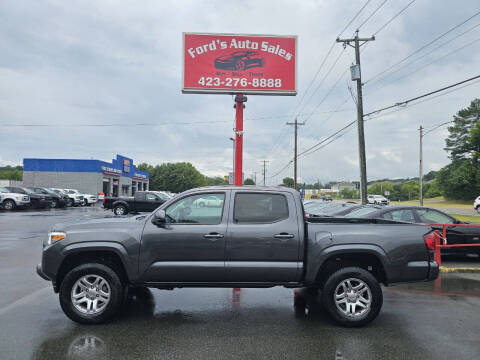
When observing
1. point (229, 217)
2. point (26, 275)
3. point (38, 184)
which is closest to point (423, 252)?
point (229, 217)

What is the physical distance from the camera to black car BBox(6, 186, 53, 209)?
27133mm

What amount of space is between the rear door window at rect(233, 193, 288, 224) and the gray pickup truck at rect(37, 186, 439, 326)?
2cm

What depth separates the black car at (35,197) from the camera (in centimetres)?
2713

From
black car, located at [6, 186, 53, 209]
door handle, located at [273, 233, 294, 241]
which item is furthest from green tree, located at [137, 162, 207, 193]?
door handle, located at [273, 233, 294, 241]

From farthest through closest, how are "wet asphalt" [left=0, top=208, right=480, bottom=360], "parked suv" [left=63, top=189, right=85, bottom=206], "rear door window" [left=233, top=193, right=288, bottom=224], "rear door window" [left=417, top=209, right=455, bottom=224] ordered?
1. "parked suv" [left=63, top=189, right=85, bottom=206]
2. "rear door window" [left=417, top=209, right=455, bottom=224]
3. "rear door window" [left=233, top=193, right=288, bottom=224]
4. "wet asphalt" [left=0, top=208, right=480, bottom=360]

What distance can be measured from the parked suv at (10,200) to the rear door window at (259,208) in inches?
1050

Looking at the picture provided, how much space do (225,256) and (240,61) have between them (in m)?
15.8

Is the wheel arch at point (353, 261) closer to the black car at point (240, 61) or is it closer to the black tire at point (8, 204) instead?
the black car at point (240, 61)

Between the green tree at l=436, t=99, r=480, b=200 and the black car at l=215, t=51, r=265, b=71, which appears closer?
the black car at l=215, t=51, r=265, b=71

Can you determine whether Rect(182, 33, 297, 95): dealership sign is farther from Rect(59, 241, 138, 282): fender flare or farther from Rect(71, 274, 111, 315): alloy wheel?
Rect(71, 274, 111, 315): alloy wheel

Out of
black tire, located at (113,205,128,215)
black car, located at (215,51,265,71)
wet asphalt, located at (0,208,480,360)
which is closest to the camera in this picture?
wet asphalt, located at (0,208,480,360)

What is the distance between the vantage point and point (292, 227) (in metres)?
4.73

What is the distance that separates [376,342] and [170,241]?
2.76m

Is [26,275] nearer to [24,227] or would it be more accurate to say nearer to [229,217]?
[229,217]
